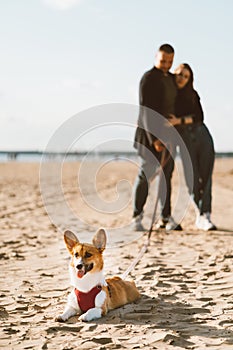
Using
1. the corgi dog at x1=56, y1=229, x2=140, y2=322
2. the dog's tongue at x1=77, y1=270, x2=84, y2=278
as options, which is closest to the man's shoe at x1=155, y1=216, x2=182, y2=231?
the corgi dog at x1=56, y1=229, x2=140, y2=322

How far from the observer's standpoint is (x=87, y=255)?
4020 mm

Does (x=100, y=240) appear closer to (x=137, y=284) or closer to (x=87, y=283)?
(x=87, y=283)

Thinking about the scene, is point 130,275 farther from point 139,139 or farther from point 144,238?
point 139,139

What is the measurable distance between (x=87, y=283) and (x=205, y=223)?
4.70 m

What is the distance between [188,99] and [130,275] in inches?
133

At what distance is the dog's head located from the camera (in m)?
3.98

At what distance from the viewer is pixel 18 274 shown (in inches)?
220

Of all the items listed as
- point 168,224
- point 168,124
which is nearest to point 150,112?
point 168,124

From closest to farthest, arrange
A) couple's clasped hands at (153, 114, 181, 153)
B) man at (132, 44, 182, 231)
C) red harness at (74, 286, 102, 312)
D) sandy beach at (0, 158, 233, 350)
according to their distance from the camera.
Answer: sandy beach at (0, 158, 233, 350), red harness at (74, 286, 102, 312), man at (132, 44, 182, 231), couple's clasped hands at (153, 114, 181, 153)

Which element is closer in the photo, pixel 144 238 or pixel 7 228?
pixel 144 238

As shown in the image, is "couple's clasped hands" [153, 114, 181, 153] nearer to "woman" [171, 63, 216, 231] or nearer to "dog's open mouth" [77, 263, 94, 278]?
"woman" [171, 63, 216, 231]

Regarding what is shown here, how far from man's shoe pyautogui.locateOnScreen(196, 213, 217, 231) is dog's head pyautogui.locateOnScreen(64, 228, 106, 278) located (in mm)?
4491

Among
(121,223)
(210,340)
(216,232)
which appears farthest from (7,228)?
(210,340)

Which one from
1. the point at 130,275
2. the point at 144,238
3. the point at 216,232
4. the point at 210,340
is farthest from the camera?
the point at 216,232
